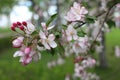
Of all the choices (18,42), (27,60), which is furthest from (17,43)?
(27,60)

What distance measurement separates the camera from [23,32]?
191cm

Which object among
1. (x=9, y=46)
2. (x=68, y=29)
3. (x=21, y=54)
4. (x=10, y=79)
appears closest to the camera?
(x=21, y=54)

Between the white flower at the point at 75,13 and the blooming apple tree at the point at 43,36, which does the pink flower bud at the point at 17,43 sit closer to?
the blooming apple tree at the point at 43,36

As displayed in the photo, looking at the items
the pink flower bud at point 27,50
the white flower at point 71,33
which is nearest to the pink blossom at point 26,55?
the pink flower bud at point 27,50

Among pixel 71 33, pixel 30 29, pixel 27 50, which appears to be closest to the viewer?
pixel 27 50

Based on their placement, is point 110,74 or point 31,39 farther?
point 110,74

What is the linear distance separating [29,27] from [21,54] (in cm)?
16

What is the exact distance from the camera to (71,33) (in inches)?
82.0

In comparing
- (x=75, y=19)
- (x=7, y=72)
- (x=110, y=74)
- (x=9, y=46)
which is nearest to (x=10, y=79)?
(x=7, y=72)

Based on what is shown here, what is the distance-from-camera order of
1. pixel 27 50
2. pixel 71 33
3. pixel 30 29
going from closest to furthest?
pixel 27 50 < pixel 30 29 < pixel 71 33

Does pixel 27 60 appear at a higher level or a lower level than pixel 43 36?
lower

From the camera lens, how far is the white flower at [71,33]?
2078 mm

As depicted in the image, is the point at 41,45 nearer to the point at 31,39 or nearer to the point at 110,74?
the point at 31,39

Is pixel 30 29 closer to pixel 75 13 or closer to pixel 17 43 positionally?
pixel 17 43
